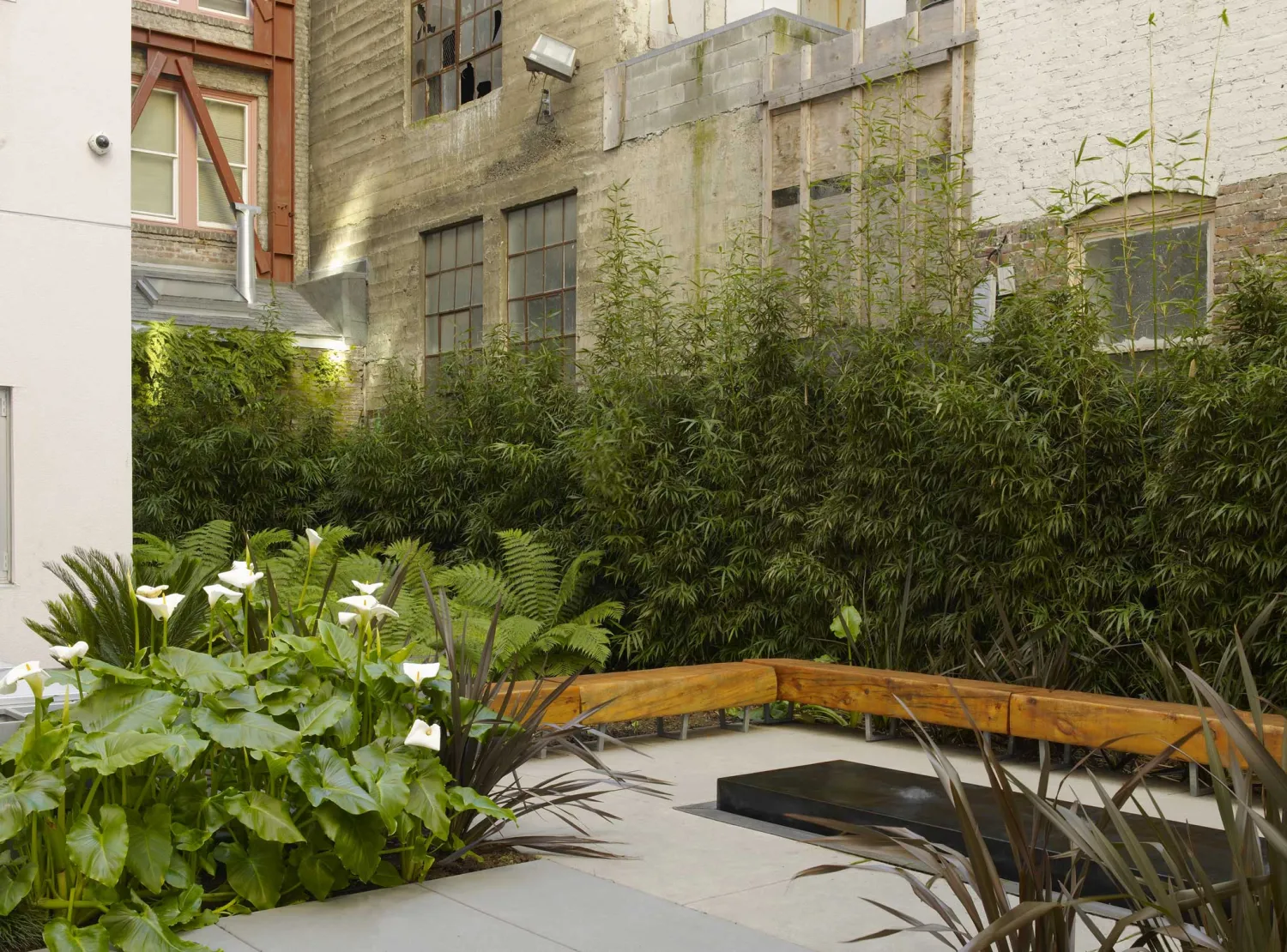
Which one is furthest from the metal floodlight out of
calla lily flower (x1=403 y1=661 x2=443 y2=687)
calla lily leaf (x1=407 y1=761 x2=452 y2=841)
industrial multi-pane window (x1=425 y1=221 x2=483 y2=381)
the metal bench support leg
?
calla lily leaf (x1=407 y1=761 x2=452 y2=841)

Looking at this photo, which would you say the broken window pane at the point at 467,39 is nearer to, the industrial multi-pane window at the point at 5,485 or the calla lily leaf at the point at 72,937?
the industrial multi-pane window at the point at 5,485

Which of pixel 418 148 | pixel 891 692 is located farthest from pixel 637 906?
pixel 418 148

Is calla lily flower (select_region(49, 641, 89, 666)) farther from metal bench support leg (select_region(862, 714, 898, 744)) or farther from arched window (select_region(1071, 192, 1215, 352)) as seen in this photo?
arched window (select_region(1071, 192, 1215, 352))

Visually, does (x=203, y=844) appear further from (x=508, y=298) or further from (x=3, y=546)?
(x=508, y=298)

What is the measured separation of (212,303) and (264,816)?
1051 cm

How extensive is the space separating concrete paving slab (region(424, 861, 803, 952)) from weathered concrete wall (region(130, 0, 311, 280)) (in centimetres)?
1108

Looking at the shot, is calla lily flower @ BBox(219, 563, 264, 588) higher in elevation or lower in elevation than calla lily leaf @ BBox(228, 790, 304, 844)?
higher

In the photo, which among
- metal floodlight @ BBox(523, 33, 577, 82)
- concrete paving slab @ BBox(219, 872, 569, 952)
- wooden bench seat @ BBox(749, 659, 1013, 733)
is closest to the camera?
concrete paving slab @ BBox(219, 872, 569, 952)

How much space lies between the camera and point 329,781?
3094mm

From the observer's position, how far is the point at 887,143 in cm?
807

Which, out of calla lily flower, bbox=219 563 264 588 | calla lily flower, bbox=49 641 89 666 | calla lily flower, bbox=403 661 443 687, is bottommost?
calla lily flower, bbox=403 661 443 687

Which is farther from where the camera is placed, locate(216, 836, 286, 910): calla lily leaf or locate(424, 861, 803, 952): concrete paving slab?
locate(216, 836, 286, 910): calla lily leaf

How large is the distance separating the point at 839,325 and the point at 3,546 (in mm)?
4280

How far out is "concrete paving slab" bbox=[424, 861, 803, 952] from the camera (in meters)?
2.99
